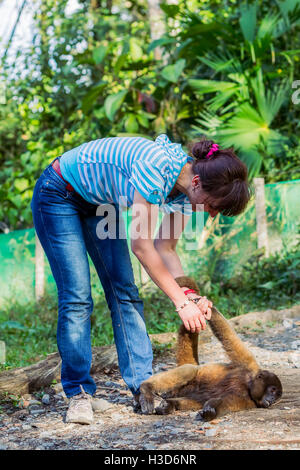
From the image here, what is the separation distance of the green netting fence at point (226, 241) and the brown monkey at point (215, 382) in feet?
11.8

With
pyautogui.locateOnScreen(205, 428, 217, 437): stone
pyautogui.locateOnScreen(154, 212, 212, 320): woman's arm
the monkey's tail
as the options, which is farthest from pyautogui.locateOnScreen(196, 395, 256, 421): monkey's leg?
pyautogui.locateOnScreen(154, 212, 212, 320): woman's arm

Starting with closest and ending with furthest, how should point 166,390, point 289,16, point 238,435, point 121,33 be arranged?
point 238,435, point 166,390, point 289,16, point 121,33

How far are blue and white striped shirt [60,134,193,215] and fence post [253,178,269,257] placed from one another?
142 inches

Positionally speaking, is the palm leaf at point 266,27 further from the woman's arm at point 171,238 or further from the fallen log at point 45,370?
the woman's arm at point 171,238

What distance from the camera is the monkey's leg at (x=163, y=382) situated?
111 inches

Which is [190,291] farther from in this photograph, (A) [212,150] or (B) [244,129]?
(B) [244,129]

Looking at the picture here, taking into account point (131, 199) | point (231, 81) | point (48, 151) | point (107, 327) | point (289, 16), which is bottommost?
point (107, 327)

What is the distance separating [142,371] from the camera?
115 inches

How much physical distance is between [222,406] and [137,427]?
425 mm

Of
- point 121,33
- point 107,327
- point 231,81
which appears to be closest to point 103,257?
point 107,327

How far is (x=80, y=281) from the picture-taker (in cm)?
285

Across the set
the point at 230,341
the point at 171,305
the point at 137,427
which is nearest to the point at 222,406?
the point at 230,341

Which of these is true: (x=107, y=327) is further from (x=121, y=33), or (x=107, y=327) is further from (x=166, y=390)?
(x=121, y=33)

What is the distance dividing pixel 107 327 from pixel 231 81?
398 cm
